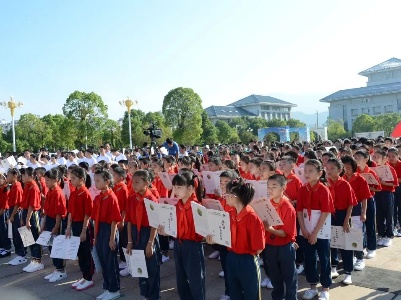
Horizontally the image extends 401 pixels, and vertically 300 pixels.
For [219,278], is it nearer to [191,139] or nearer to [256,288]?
[256,288]

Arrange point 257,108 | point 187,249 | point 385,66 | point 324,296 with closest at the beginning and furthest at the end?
point 187,249
point 324,296
point 385,66
point 257,108

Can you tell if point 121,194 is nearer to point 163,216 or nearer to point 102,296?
point 102,296

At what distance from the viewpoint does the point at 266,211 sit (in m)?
4.04

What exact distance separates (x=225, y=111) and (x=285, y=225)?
98.7m

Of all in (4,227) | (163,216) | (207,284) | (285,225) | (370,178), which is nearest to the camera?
(285,225)

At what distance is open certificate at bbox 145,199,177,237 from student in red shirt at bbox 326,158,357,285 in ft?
7.44

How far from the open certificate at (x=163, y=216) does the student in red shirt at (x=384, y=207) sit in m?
4.26

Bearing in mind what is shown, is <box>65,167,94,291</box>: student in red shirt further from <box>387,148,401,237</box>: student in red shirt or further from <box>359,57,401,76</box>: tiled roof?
<box>359,57,401,76</box>: tiled roof

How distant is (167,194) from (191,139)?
29750 mm

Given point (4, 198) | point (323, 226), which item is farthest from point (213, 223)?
point (4, 198)

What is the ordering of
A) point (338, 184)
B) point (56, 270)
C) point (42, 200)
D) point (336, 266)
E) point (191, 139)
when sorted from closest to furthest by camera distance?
point (338, 184) → point (336, 266) → point (56, 270) → point (42, 200) → point (191, 139)

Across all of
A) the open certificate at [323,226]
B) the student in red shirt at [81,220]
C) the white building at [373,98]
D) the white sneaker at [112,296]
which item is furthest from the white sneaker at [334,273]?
the white building at [373,98]

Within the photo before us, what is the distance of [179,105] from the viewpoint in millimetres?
37188

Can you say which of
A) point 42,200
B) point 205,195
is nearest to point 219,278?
point 205,195
